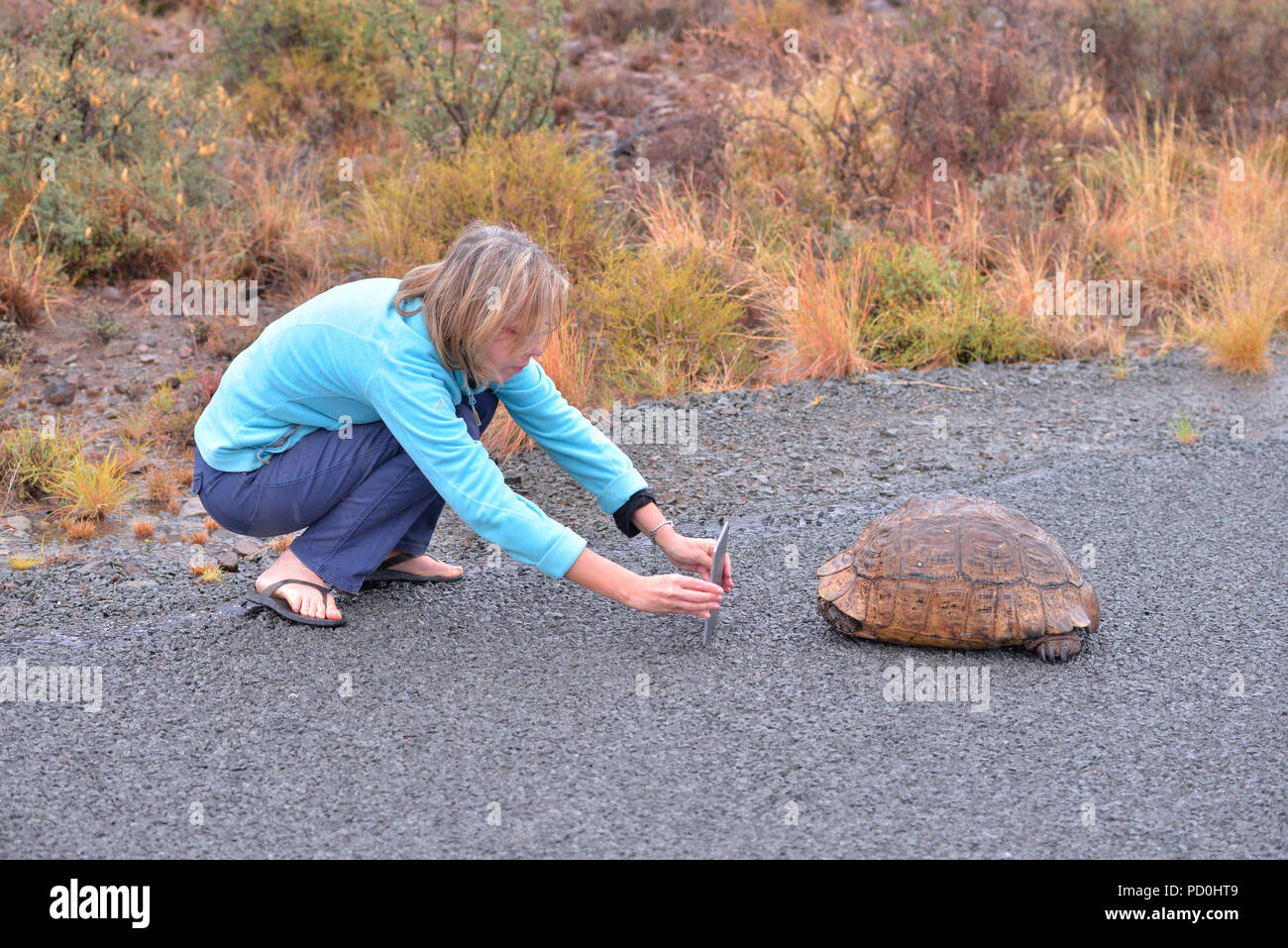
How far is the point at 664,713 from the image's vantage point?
322 centimetres

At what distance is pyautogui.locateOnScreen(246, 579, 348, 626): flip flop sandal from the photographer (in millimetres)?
3686

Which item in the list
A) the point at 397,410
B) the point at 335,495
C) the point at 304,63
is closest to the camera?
the point at 397,410

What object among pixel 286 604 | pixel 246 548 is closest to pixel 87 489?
pixel 246 548

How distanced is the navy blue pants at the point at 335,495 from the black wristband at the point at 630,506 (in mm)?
534

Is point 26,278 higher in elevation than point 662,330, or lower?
higher

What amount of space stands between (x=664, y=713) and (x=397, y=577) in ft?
4.22

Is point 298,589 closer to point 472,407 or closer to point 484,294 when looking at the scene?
point 472,407

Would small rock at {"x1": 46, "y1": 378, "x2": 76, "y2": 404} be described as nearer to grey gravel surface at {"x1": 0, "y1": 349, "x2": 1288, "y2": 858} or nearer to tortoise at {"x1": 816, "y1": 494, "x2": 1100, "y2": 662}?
grey gravel surface at {"x1": 0, "y1": 349, "x2": 1288, "y2": 858}

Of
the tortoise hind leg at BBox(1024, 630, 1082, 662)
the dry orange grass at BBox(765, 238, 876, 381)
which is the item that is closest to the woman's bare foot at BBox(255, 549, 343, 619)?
the tortoise hind leg at BBox(1024, 630, 1082, 662)

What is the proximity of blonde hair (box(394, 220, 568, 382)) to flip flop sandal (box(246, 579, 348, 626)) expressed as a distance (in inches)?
38.0

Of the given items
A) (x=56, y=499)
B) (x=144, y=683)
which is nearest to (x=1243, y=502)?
(x=144, y=683)

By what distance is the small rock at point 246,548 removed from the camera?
4461mm

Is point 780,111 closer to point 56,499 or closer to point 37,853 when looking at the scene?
point 56,499

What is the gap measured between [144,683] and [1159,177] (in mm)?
7548
